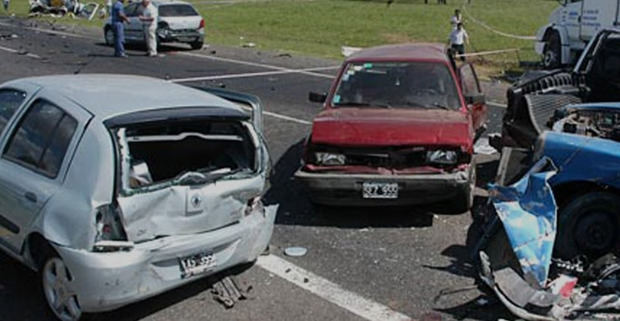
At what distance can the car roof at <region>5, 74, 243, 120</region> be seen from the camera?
17.0ft

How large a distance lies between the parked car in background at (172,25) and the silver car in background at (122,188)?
62.9 ft

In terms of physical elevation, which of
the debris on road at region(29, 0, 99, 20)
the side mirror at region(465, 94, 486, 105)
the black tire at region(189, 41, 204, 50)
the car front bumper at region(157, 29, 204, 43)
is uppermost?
the side mirror at region(465, 94, 486, 105)

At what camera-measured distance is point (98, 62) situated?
2148 centimetres

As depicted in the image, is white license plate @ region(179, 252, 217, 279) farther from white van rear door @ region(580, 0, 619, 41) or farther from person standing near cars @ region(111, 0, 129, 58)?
person standing near cars @ region(111, 0, 129, 58)

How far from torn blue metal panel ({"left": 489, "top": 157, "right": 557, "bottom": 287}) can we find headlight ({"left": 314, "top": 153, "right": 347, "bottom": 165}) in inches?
71.2

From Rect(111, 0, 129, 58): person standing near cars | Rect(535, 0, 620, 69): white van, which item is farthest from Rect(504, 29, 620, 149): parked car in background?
Rect(111, 0, 129, 58): person standing near cars

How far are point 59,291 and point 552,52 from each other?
19.3 m

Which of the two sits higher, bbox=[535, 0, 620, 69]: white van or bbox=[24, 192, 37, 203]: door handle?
bbox=[24, 192, 37, 203]: door handle

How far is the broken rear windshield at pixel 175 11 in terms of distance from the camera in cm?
2494

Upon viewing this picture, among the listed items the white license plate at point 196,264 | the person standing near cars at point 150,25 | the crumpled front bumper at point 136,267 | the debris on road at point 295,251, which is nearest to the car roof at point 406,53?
the debris on road at point 295,251

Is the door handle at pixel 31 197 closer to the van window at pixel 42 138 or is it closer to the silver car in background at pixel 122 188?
the silver car in background at pixel 122 188

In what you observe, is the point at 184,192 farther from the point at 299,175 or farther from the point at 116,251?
the point at 299,175

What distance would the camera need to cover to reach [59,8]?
43.2 m

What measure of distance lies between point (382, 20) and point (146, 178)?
116 feet
